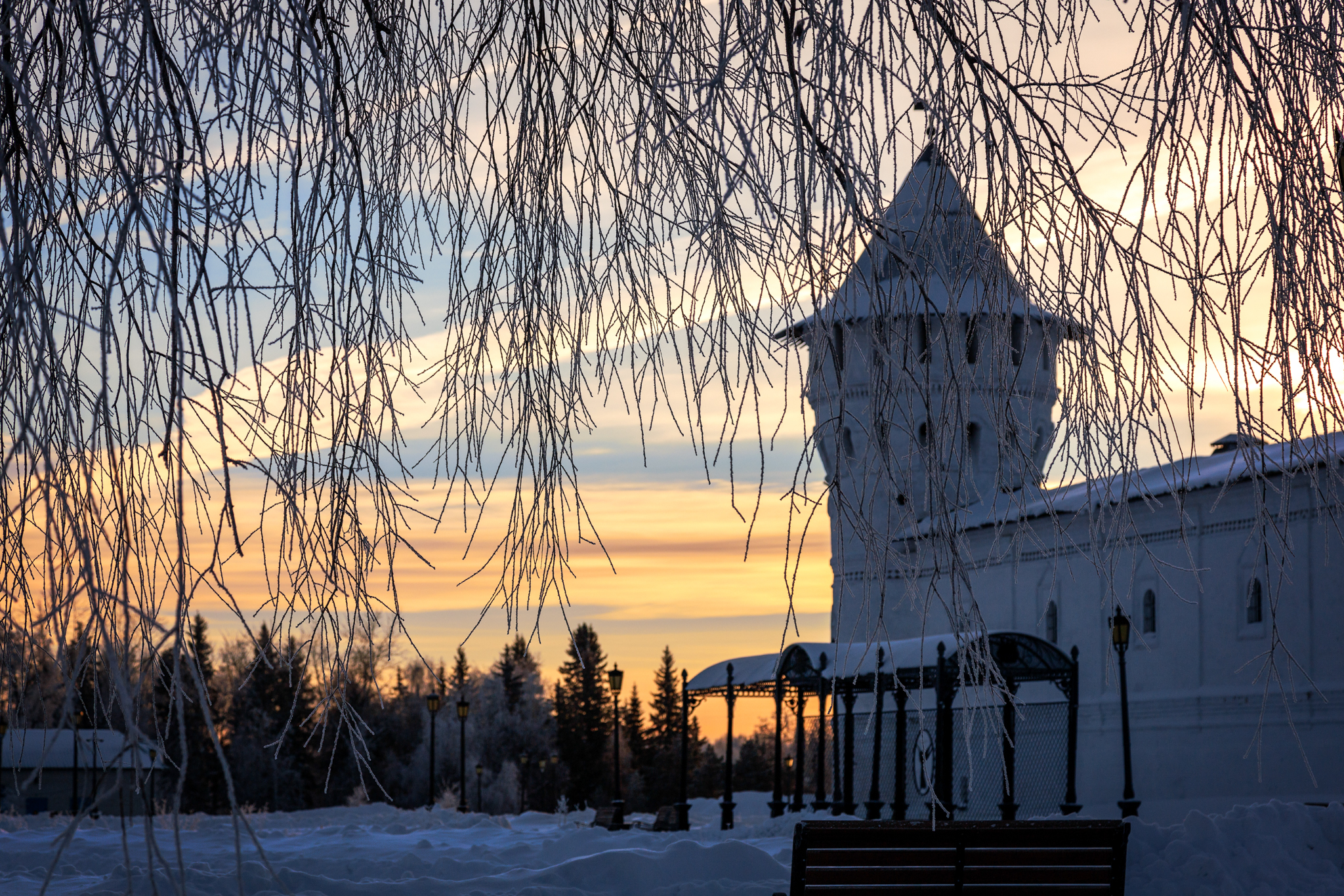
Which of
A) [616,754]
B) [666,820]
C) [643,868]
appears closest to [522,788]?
[616,754]

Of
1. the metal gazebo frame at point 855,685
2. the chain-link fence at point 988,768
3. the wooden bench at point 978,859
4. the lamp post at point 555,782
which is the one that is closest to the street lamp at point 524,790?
the lamp post at point 555,782

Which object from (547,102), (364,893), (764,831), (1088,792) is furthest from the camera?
(1088,792)

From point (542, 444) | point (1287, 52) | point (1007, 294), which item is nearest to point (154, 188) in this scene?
point (542, 444)

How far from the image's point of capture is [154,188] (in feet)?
8.33

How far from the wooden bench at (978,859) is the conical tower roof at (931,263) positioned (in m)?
4.71

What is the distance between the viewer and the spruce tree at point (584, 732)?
70.1 metres

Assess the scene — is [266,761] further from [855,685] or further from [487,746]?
[855,685]

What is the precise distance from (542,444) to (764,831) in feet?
47.5

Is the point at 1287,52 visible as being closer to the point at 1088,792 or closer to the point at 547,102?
the point at 547,102

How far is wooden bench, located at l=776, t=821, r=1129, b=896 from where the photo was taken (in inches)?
272

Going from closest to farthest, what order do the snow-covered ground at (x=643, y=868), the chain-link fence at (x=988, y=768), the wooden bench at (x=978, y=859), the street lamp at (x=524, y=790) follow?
1. the wooden bench at (x=978, y=859)
2. the snow-covered ground at (x=643, y=868)
3. the chain-link fence at (x=988, y=768)
4. the street lamp at (x=524, y=790)

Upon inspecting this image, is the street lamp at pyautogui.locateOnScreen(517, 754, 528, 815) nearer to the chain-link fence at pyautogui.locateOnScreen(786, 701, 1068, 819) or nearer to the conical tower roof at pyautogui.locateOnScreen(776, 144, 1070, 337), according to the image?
the chain-link fence at pyautogui.locateOnScreen(786, 701, 1068, 819)

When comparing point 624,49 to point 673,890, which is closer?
point 624,49

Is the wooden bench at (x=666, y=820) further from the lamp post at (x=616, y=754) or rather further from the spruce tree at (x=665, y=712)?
the spruce tree at (x=665, y=712)
